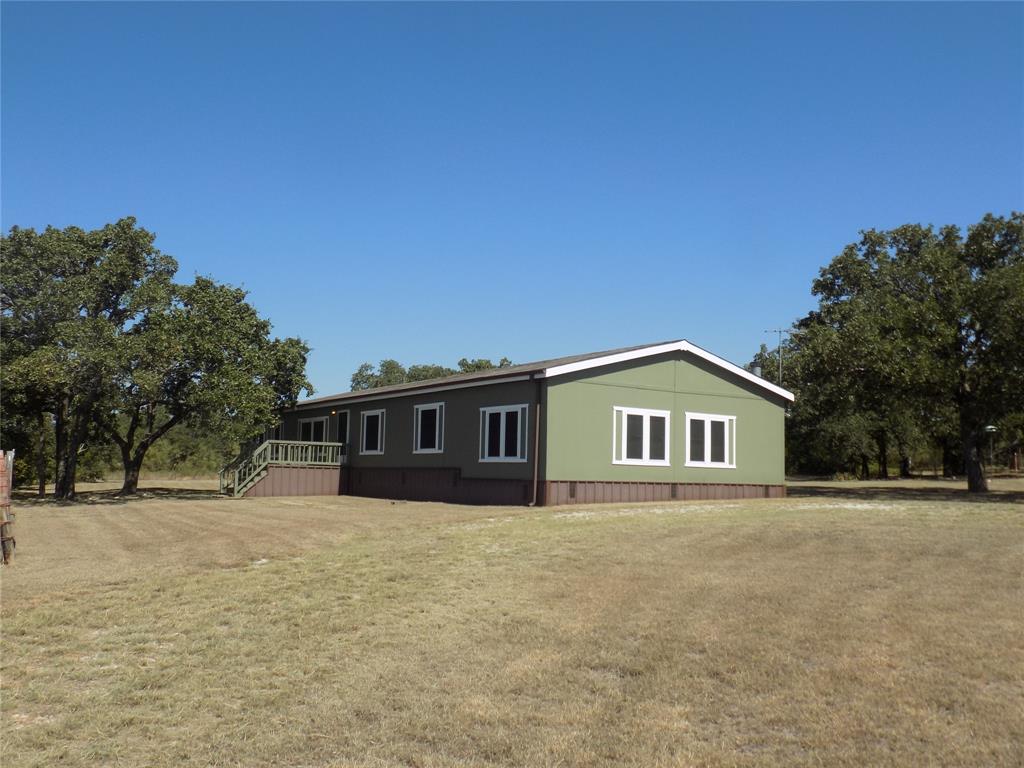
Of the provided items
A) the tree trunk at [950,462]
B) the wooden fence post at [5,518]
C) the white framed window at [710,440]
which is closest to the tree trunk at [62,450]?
the wooden fence post at [5,518]

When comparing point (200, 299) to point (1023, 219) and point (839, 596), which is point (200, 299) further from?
point (1023, 219)

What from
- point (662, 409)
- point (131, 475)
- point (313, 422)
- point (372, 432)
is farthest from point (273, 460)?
point (662, 409)

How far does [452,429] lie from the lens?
2334 centimetres

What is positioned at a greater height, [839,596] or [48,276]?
[48,276]

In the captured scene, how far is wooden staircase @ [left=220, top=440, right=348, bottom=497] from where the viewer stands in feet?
88.4

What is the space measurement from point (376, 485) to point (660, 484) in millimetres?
9468

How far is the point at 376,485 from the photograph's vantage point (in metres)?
26.9

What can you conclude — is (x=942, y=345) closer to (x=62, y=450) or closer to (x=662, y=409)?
(x=662, y=409)

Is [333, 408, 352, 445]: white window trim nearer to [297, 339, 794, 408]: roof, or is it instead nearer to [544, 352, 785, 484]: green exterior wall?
[297, 339, 794, 408]: roof

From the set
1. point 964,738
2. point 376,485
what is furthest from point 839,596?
point 376,485

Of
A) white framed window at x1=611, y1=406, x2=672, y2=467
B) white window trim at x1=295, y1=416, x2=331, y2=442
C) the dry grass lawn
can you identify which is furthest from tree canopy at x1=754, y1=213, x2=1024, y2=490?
white window trim at x1=295, y1=416, x2=331, y2=442

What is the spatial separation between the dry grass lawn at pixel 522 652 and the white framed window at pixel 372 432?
14622 millimetres

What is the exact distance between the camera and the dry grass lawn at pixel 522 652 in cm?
501

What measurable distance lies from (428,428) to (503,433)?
13.0 feet
